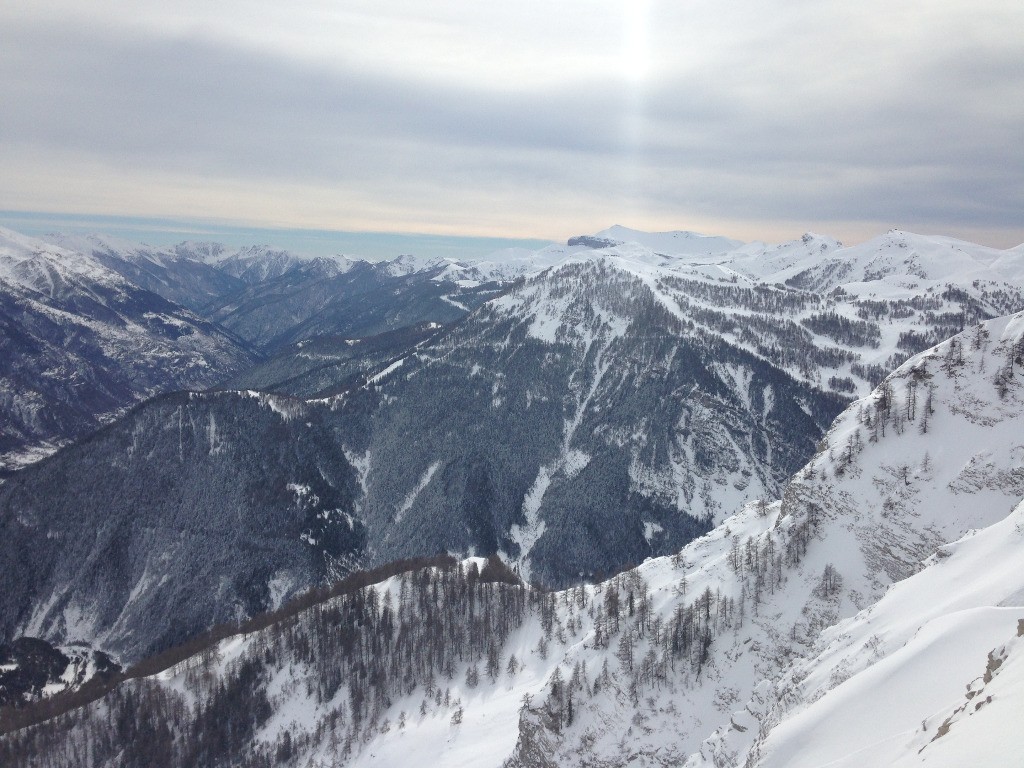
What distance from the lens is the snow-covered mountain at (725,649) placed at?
4409 cm

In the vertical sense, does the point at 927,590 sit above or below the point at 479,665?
above

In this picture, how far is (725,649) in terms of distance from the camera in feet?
287

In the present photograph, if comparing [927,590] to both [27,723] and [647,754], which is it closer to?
[647,754]

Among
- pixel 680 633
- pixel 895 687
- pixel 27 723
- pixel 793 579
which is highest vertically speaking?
pixel 895 687

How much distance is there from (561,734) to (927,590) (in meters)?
52.9

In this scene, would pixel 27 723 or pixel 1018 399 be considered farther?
pixel 27 723

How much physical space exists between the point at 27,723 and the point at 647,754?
535ft

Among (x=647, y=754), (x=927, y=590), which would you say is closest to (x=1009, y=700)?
(x=927, y=590)

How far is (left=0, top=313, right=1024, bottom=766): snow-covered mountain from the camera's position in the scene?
145 feet

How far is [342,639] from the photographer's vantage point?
482ft

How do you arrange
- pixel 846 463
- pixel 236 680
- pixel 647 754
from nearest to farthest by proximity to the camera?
pixel 647 754
pixel 846 463
pixel 236 680

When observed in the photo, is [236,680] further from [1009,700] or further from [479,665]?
[1009,700]

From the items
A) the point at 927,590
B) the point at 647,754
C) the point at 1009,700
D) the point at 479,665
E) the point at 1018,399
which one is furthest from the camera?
the point at 479,665

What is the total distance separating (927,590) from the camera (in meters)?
59.2
